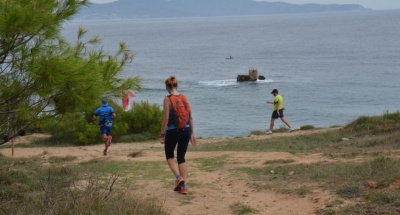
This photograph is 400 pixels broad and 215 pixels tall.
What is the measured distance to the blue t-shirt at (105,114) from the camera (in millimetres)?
15367

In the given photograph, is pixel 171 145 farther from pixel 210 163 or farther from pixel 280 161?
pixel 210 163

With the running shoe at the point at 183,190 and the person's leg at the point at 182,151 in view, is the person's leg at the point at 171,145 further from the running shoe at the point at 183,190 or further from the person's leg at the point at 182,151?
the running shoe at the point at 183,190

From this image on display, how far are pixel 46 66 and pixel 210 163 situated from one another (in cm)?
673

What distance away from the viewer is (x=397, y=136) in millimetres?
15445

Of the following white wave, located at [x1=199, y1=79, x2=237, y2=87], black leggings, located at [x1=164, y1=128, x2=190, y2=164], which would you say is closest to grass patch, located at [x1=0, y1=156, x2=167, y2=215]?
black leggings, located at [x1=164, y1=128, x2=190, y2=164]

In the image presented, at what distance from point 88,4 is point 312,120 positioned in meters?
32.6

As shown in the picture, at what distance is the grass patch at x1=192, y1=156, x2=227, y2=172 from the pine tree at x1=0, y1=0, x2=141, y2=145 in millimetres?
4477

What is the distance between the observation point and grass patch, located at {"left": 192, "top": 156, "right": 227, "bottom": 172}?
41.2 feet

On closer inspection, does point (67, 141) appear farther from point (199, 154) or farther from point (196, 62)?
point (196, 62)

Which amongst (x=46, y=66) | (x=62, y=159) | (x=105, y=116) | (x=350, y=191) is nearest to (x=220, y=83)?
(x=62, y=159)

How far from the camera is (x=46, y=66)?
7152mm

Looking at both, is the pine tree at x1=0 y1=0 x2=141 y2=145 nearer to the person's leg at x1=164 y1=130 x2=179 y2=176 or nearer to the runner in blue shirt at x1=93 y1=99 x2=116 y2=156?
the person's leg at x1=164 y1=130 x2=179 y2=176

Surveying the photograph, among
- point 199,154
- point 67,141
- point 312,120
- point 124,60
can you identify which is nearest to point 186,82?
point 312,120

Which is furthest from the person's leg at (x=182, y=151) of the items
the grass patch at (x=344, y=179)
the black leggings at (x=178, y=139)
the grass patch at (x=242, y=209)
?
the grass patch at (x=344, y=179)
